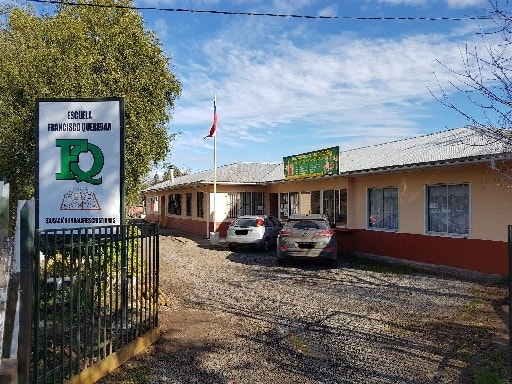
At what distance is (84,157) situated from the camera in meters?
6.33

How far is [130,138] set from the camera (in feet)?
38.5

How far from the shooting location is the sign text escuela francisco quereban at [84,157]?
623 cm

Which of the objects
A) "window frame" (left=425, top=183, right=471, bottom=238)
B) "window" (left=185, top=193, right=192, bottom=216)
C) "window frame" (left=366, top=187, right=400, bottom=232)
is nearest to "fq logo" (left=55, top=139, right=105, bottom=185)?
"window frame" (left=425, top=183, right=471, bottom=238)

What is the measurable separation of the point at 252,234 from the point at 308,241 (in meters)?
5.24

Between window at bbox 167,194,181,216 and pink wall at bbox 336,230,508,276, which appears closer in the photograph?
pink wall at bbox 336,230,508,276

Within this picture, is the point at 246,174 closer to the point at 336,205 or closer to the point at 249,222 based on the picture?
the point at 249,222

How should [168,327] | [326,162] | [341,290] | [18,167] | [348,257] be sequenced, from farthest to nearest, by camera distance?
[326,162] < [348,257] < [18,167] < [341,290] < [168,327]

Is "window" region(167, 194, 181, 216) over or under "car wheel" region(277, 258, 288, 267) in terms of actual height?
over

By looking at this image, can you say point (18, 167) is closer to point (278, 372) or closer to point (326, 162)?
point (278, 372)

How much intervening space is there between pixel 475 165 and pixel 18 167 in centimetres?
1191

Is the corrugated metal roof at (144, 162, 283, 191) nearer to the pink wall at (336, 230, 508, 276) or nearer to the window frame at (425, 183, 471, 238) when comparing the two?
the pink wall at (336, 230, 508, 276)

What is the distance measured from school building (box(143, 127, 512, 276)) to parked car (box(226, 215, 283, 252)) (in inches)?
105

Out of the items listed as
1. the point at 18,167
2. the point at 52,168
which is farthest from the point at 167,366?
the point at 18,167

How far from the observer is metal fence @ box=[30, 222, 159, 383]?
4.29m
